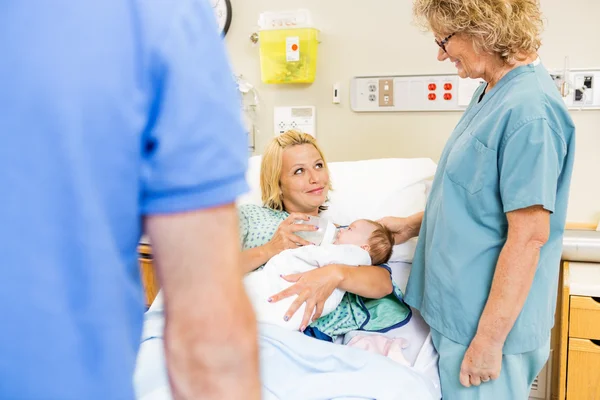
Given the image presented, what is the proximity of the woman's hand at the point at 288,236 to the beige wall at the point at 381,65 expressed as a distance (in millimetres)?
819

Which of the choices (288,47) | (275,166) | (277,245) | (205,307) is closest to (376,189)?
(275,166)

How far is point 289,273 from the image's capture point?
5.92 feet

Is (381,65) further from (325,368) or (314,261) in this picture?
(325,368)

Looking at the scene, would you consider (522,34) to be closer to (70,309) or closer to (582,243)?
(582,243)

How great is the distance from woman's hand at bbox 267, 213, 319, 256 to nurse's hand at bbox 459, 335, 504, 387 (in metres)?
0.69

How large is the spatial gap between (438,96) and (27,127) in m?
2.29

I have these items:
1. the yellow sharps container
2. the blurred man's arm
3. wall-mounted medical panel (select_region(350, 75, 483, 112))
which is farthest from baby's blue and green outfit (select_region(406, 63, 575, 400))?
the yellow sharps container

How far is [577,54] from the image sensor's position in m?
2.33

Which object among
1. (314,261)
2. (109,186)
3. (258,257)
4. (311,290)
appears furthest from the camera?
(258,257)

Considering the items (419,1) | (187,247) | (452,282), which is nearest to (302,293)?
(452,282)

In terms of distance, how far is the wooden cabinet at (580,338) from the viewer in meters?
1.98

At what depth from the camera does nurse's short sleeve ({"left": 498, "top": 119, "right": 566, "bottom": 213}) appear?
1323mm

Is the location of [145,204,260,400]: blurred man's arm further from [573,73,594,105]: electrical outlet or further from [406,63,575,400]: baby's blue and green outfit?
[573,73,594,105]: electrical outlet

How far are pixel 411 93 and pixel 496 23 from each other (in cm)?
115
